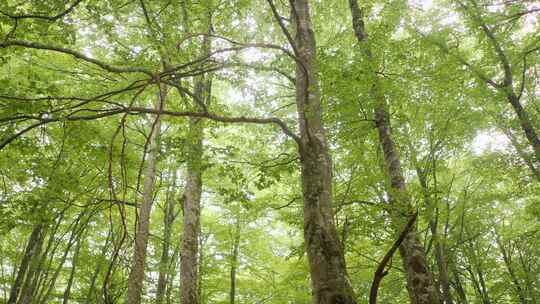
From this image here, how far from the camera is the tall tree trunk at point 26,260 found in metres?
8.32

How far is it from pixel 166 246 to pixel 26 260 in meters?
3.84

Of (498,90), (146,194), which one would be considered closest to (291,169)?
(146,194)

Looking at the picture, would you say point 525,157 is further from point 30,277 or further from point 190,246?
point 30,277

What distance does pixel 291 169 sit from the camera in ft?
14.3

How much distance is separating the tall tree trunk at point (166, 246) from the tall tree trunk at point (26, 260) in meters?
3.23

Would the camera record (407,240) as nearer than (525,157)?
Yes

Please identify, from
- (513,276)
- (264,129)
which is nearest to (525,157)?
(513,276)

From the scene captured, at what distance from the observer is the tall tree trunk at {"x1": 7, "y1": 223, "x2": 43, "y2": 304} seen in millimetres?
8320

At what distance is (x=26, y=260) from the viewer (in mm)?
8430

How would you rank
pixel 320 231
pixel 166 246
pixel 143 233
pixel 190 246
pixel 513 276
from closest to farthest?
1. pixel 320 231
2. pixel 190 246
3. pixel 143 233
4. pixel 166 246
5. pixel 513 276

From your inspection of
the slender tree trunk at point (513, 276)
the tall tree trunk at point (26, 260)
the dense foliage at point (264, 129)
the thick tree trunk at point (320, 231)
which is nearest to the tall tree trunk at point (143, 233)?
the dense foliage at point (264, 129)

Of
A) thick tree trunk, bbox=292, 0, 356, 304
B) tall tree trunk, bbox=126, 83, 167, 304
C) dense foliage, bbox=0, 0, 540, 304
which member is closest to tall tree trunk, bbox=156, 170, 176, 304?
dense foliage, bbox=0, 0, 540, 304

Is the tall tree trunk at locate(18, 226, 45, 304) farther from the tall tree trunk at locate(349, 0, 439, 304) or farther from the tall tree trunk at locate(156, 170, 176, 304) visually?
the tall tree trunk at locate(349, 0, 439, 304)

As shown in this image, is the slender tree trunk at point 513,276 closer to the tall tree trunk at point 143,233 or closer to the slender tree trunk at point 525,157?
the slender tree trunk at point 525,157
